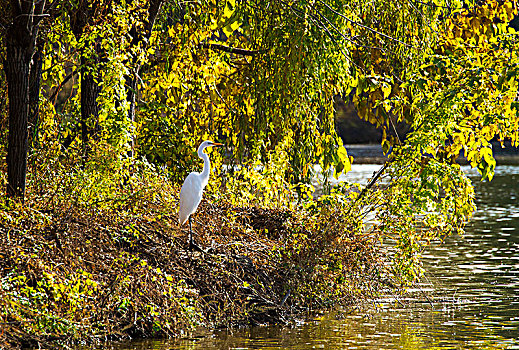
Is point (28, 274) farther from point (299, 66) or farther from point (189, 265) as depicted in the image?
point (299, 66)

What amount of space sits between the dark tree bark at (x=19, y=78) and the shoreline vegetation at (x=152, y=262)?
0.44m

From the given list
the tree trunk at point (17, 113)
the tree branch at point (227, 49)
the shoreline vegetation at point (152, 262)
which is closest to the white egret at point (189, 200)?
the shoreline vegetation at point (152, 262)

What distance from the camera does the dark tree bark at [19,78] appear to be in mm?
9828

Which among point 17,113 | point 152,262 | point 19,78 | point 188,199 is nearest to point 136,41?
point 19,78

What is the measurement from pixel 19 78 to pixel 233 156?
4.51 meters

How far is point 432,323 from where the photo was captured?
34.3 feet

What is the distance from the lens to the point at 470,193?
1088 cm

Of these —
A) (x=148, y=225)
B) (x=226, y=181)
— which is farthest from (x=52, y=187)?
(x=226, y=181)

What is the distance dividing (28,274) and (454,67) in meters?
5.95

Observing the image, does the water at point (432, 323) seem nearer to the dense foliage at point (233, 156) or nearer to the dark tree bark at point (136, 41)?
the dense foliage at point (233, 156)

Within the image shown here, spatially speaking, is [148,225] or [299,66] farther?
[299,66]

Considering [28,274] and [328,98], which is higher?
[328,98]

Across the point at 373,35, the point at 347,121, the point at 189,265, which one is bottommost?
the point at 347,121

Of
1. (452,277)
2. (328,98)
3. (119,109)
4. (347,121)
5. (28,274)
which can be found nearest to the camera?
(28,274)
